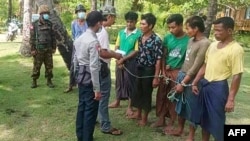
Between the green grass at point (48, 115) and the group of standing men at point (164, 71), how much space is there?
0.23 m

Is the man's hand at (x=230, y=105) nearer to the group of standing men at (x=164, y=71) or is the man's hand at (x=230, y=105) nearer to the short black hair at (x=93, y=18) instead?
the group of standing men at (x=164, y=71)

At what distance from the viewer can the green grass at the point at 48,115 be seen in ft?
14.8

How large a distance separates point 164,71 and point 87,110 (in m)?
1.24

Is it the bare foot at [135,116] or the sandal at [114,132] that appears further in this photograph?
the bare foot at [135,116]

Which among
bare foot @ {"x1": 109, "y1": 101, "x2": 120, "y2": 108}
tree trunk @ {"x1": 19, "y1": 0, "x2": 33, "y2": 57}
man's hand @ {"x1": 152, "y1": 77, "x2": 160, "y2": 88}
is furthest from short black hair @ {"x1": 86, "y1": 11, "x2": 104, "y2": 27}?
tree trunk @ {"x1": 19, "y1": 0, "x2": 33, "y2": 57}

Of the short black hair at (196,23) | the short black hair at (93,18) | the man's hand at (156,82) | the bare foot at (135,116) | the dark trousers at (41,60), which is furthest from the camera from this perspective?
the dark trousers at (41,60)

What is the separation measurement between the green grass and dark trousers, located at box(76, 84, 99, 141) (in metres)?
0.43

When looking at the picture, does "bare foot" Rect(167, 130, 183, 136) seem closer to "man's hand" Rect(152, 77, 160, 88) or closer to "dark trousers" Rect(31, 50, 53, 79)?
"man's hand" Rect(152, 77, 160, 88)

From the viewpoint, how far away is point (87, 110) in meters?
3.94

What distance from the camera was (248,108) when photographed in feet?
20.3

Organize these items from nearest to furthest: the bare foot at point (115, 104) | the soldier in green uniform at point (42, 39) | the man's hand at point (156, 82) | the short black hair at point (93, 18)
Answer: the short black hair at point (93, 18) → the man's hand at point (156, 82) → the bare foot at point (115, 104) → the soldier in green uniform at point (42, 39)

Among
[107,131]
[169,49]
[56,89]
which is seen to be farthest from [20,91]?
[169,49]

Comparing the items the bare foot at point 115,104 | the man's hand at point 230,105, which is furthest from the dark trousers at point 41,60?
the man's hand at point 230,105

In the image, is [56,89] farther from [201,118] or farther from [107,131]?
[201,118]
